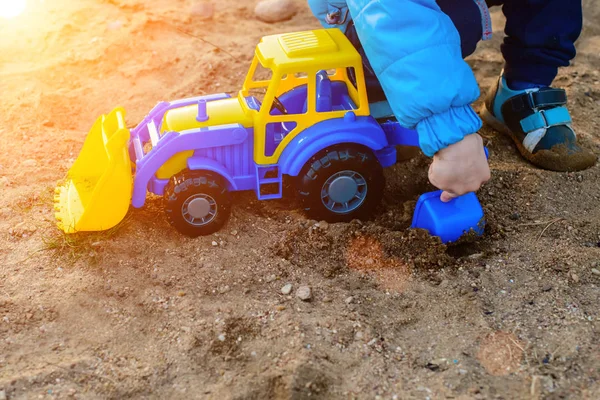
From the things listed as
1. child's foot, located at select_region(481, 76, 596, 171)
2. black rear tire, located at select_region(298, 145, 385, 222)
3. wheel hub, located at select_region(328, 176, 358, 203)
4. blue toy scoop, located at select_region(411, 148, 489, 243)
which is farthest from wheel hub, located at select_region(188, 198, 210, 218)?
child's foot, located at select_region(481, 76, 596, 171)

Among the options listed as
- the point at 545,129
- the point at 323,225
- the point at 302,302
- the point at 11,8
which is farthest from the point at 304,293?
the point at 11,8

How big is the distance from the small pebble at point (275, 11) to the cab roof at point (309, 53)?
2.00 m

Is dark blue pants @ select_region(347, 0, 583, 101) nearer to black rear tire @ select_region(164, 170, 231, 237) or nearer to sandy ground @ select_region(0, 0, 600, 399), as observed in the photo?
sandy ground @ select_region(0, 0, 600, 399)

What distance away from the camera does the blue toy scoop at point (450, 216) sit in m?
2.22

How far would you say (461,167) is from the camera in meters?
1.97

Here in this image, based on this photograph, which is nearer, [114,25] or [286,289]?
[286,289]

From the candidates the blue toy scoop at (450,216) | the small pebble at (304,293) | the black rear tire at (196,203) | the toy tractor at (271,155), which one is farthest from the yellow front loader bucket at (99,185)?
the blue toy scoop at (450,216)

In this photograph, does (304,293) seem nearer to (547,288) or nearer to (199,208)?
(199,208)

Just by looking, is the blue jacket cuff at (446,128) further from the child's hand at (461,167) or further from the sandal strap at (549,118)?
the sandal strap at (549,118)

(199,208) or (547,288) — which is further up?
(199,208)

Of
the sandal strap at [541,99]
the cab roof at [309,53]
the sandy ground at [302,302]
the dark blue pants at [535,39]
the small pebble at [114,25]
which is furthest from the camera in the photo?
the small pebble at [114,25]

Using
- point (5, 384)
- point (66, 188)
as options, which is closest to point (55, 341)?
point (5, 384)

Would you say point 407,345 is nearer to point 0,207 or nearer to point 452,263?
point 452,263

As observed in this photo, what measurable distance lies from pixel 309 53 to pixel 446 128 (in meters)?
0.58
